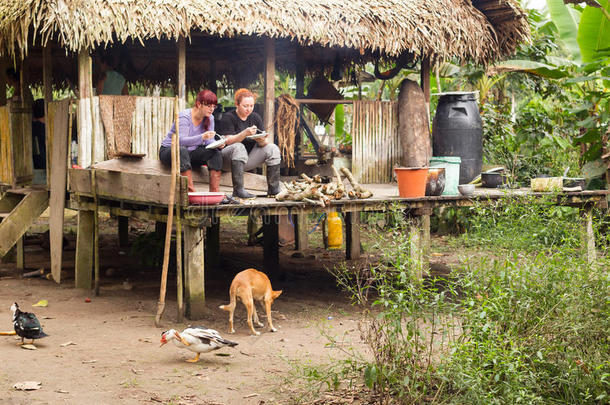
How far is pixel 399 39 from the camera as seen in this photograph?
30.1 ft

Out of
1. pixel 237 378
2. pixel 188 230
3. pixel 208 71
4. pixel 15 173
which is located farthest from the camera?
pixel 208 71

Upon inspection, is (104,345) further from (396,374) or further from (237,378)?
(396,374)

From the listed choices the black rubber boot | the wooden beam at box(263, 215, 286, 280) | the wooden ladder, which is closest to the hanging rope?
the wooden beam at box(263, 215, 286, 280)

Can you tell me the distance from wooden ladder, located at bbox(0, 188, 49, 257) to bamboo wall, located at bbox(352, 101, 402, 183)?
13.4ft

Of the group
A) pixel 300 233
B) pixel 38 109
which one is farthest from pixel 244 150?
pixel 300 233

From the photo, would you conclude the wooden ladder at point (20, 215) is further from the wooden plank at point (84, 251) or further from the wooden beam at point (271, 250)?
the wooden beam at point (271, 250)

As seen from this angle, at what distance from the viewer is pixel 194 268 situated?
7109 mm

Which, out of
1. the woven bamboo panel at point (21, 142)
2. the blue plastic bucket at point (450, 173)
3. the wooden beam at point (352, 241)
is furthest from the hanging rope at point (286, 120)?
the woven bamboo panel at point (21, 142)

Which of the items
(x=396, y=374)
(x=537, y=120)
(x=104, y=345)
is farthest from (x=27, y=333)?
(x=537, y=120)

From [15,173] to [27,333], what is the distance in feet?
15.0

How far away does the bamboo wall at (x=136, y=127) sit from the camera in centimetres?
834

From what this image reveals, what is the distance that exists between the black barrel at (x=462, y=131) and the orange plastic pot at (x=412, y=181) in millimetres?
1802

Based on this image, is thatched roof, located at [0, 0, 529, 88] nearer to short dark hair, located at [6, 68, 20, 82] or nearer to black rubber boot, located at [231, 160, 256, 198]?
short dark hair, located at [6, 68, 20, 82]

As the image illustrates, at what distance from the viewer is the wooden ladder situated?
9375 millimetres
